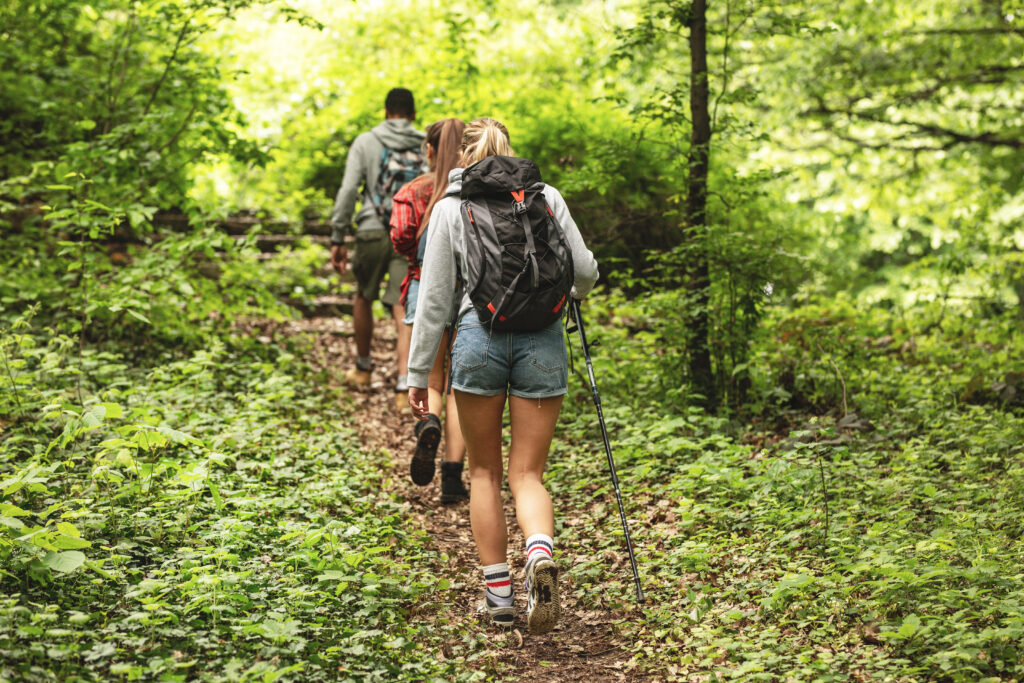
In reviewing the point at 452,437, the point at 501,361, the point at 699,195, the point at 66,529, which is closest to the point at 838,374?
the point at 699,195

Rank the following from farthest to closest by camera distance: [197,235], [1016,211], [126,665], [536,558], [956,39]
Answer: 1. [1016,211]
2. [956,39]
3. [197,235]
4. [536,558]
5. [126,665]

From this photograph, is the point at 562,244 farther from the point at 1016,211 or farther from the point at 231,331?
the point at 1016,211

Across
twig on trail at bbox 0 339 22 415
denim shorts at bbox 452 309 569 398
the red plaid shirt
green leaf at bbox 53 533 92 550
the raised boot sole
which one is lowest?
the raised boot sole

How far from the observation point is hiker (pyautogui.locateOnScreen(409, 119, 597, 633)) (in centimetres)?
348

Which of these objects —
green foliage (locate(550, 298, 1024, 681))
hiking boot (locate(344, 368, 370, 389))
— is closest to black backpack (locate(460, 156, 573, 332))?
green foliage (locate(550, 298, 1024, 681))

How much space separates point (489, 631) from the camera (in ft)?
12.2

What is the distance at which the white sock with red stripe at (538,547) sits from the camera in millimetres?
3324

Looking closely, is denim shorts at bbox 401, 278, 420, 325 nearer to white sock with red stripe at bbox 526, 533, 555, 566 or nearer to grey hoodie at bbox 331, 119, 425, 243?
grey hoodie at bbox 331, 119, 425, 243

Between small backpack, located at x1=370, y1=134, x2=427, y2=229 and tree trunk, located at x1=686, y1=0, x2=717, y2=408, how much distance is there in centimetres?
240

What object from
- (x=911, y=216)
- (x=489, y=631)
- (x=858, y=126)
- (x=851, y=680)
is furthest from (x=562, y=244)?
(x=911, y=216)

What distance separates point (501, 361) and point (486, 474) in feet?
1.99

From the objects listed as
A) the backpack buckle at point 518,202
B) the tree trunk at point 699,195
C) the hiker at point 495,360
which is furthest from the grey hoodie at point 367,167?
the backpack buckle at point 518,202

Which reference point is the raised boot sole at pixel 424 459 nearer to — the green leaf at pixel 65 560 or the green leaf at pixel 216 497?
the green leaf at pixel 216 497

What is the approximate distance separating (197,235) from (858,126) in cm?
1332
